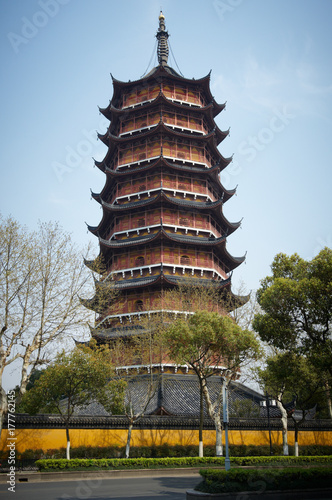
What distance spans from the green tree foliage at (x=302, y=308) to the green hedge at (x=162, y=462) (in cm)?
716

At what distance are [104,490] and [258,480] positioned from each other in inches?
208

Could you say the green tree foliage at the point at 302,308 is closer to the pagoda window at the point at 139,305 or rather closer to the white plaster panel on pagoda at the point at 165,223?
the pagoda window at the point at 139,305

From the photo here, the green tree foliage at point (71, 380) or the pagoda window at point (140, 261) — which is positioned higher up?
the pagoda window at point (140, 261)

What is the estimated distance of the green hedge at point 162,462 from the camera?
19.5 metres

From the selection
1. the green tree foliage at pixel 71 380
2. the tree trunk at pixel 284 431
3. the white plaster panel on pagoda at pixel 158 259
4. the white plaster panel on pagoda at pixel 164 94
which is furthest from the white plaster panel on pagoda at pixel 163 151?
the green tree foliage at pixel 71 380

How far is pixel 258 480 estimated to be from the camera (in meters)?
12.7

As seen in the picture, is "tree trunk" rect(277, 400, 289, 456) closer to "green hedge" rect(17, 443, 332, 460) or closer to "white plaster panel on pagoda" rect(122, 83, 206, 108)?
"green hedge" rect(17, 443, 332, 460)

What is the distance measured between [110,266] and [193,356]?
18587mm

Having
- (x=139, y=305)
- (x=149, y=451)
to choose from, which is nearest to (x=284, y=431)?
(x=149, y=451)

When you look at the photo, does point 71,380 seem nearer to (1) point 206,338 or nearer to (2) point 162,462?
(2) point 162,462

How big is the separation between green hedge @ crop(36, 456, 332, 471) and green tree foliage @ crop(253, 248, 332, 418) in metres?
7.16

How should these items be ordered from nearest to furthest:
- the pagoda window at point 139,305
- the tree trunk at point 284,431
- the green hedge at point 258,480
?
the green hedge at point 258,480 < the tree trunk at point 284,431 < the pagoda window at point 139,305

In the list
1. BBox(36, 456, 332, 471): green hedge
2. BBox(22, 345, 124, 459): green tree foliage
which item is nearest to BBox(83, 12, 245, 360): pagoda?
BBox(22, 345, 124, 459): green tree foliage

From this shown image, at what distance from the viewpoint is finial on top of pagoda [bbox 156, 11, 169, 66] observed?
4959 centimetres
